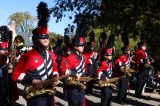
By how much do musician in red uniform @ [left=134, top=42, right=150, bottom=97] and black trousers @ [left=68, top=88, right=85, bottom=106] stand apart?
20.3 ft

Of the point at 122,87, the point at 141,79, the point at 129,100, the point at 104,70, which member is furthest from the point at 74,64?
the point at 141,79

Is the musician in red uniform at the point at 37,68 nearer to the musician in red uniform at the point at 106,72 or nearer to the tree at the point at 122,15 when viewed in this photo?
the musician in red uniform at the point at 106,72

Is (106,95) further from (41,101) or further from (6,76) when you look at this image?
(41,101)

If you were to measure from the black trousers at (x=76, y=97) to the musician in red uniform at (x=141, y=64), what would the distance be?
244 inches

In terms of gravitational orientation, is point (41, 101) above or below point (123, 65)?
below

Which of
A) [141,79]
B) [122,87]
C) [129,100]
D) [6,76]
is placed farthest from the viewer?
[141,79]

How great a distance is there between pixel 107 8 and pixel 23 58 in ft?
27.9

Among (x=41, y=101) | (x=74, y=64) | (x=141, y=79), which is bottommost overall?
(x=141, y=79)

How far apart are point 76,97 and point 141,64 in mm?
6630

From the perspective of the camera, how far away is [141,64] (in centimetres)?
1591

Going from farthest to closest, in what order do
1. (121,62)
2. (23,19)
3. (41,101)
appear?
(23,19)
(121,62)
(41,101)

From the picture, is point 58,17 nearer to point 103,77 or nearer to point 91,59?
point 91,59

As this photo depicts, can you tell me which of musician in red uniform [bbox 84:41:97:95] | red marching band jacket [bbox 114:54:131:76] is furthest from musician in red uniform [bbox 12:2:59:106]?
musician in red uniform [bbox 84:41:97:95]

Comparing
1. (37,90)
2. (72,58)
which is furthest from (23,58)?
(72,58)
